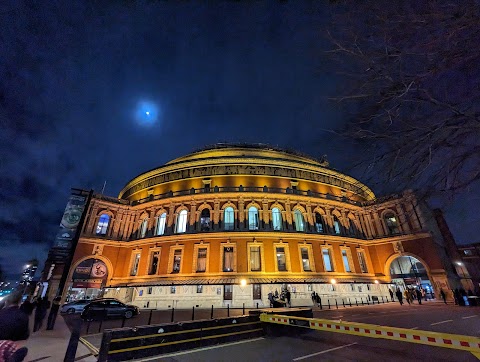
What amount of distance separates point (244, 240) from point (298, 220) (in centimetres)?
796

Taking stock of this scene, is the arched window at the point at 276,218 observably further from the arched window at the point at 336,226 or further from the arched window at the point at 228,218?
the arched window at the point at 336,226

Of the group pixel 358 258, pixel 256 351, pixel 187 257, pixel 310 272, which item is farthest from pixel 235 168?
pixel 256 351

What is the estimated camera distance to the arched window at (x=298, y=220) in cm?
2708

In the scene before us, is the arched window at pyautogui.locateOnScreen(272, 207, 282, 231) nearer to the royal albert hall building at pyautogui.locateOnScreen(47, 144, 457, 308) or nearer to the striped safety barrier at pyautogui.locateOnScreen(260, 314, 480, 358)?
the royal albert hall building at pyautogui.locateOnScreen(47, 144, 457, 308)

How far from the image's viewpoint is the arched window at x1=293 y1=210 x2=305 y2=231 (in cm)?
2708

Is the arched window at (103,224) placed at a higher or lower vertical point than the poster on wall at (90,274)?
higher

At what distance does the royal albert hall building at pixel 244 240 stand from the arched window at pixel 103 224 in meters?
0.12

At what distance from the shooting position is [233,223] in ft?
85.7

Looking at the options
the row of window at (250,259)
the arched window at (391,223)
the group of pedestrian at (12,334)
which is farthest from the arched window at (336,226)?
the group of pedestrian at (12,334)

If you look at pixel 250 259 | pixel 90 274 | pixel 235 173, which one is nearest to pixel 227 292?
pixel 250 259

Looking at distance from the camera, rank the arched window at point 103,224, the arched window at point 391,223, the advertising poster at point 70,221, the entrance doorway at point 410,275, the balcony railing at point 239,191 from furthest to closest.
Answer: the entrance doorway at point 410,275, the arched window at point 391,223, the arched window at point 103,224, the advertising poster at point 70,221, the balcony railing at point 239,191

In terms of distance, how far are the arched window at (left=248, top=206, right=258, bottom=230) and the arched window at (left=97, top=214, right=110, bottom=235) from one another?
1976 cm

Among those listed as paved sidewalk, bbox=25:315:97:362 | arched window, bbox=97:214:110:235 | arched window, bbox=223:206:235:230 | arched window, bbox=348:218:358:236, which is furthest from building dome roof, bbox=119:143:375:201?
paved sidewalk, bbox=25:315:97:362

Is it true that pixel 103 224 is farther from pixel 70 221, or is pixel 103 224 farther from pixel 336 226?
pixel 336 226
